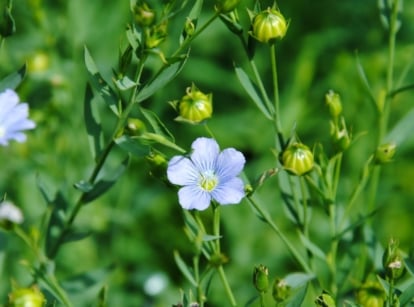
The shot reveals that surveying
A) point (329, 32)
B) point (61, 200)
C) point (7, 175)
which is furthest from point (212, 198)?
point (329, 32)

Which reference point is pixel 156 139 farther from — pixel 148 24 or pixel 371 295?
pixel 371 295

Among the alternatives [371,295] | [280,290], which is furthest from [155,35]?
[371,295]

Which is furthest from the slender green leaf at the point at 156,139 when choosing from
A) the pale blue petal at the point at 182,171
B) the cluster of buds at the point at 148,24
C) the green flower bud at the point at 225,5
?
the green flower bud at the point at 225,5

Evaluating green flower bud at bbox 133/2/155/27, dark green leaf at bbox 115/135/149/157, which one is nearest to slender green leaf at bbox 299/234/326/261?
dark green leaf at bbox 115/135/149/157

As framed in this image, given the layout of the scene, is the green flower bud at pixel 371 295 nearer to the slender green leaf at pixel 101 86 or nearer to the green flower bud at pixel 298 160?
the green flower bud at pixel 298 160

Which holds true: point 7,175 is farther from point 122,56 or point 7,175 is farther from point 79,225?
point 122,56

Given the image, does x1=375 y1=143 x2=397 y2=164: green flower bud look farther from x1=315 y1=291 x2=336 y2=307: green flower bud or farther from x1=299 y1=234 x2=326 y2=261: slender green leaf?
x1=315 y1=291 x2=336 y2=307: green flower bud

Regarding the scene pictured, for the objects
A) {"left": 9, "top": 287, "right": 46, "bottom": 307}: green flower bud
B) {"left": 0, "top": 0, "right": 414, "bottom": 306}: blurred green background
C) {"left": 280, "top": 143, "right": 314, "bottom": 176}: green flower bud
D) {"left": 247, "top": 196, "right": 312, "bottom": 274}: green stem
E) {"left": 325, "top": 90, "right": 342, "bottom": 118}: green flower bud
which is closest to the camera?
{"left": 9, "top": 287, "right": 46, "bottom": 307}: green flower bud
